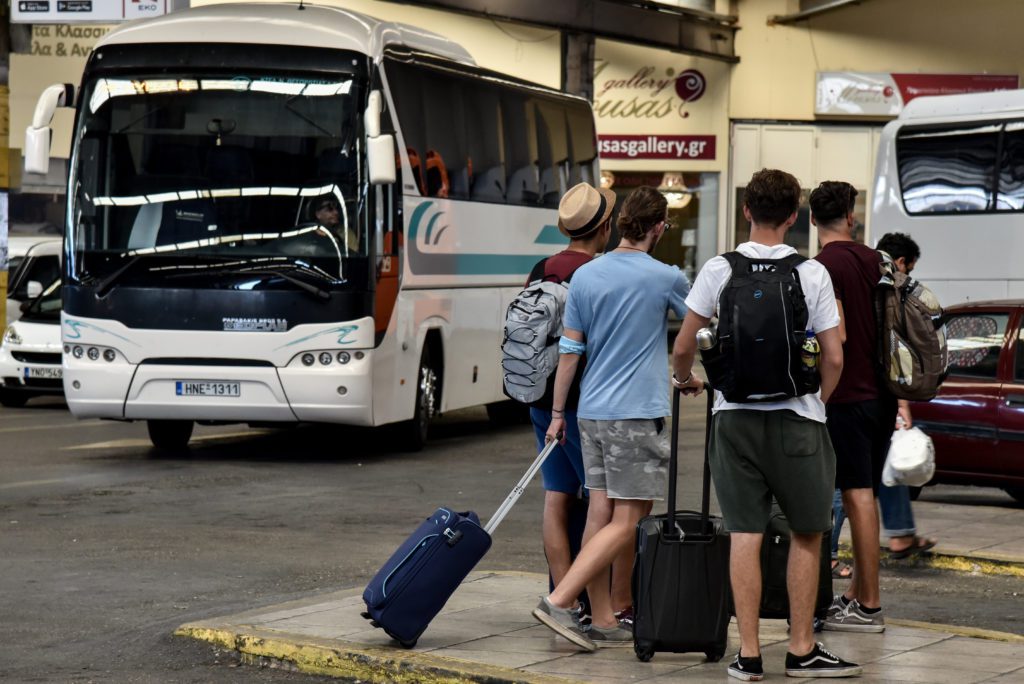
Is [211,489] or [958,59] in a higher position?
[958,59]

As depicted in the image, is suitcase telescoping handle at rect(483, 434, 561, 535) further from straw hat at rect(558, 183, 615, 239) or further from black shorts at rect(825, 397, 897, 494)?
black shorts at rect(825, 397, 897, 494)

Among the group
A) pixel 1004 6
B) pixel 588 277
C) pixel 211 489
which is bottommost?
pixel 211 489

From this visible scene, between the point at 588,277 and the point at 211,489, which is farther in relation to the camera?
the point at 211,489

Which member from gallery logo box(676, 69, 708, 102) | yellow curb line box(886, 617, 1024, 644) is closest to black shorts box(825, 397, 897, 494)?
yellow curb line box(886, 617, 1024, 644)

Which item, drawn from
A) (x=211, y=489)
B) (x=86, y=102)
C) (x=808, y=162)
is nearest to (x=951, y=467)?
(x=211, y=489)

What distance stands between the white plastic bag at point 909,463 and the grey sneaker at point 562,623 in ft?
10.8

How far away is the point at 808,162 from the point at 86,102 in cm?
2520

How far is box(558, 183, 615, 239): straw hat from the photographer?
7.57 m

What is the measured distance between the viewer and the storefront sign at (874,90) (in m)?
38.1

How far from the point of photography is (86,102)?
15.4 m

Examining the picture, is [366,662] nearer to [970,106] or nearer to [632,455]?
[632,455]

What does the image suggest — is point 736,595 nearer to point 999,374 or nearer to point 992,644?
point 992,644

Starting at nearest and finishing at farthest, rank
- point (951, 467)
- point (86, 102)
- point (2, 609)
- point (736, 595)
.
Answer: point (736, 595)
point (2, 609)
point (951, 467)
point (86, 102)

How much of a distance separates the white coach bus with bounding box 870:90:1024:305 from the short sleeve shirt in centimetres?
1521
